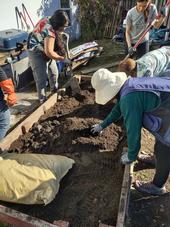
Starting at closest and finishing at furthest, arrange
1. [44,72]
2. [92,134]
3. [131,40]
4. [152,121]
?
[152,121] < [92,134] < [44,72] < [131,40]

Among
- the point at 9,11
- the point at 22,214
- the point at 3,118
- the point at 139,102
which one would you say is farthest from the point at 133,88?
the point at 9,11

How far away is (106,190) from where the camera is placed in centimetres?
298

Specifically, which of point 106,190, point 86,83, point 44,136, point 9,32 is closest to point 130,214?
point 106,190

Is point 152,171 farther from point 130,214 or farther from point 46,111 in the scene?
point 46,111

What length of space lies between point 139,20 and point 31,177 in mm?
3606

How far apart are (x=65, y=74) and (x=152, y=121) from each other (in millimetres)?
4473

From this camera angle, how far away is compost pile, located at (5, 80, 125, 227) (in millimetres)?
2771

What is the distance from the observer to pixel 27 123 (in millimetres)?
3965

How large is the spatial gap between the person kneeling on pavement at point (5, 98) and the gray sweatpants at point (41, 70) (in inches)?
58.3

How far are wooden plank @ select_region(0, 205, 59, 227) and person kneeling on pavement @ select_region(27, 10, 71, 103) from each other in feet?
8.68

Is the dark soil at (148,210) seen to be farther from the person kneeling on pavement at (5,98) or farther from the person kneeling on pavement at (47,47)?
the person kneeling on pavement at (47,47)

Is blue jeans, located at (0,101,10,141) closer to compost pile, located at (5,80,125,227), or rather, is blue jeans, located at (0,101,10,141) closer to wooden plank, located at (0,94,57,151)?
wooden plank, located at (0,94,57,151)

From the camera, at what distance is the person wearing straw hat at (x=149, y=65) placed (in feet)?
10.3

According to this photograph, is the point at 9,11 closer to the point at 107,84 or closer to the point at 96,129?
the point at 96,129
